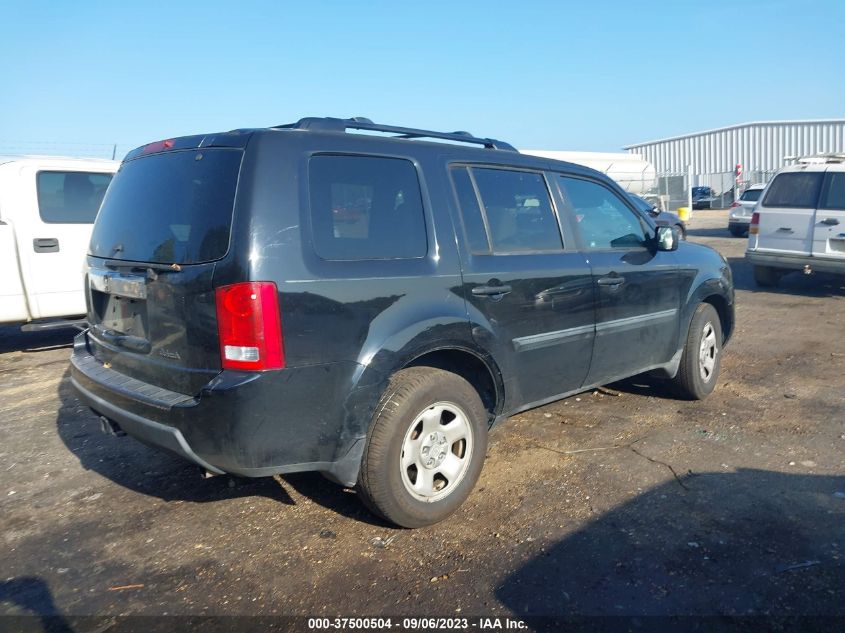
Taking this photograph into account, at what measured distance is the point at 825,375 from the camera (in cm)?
620

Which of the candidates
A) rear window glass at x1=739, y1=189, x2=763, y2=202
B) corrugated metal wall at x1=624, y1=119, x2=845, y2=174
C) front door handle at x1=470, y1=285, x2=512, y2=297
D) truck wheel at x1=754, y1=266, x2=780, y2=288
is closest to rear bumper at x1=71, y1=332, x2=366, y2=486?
front door handle at x1=470, y1=285, x2=512, y2=297

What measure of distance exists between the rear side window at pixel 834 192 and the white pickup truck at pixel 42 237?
9.62m

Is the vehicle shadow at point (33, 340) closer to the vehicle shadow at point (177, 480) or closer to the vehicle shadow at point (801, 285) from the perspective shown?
the vehicle shadow at point (177, 480)

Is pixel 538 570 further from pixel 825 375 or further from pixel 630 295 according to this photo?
pixel 825 375

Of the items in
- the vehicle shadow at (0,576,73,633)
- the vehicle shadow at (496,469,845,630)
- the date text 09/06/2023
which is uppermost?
the vehicle shadow at (0,576,73,633)

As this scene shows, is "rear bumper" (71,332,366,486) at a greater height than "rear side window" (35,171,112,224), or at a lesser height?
lesser

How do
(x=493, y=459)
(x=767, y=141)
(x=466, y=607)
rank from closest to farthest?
(x=466, y=607) < (x=493, y=459) < (x=767, y=141)

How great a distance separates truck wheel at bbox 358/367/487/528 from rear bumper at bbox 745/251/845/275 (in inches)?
323

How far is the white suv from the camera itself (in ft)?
32.2

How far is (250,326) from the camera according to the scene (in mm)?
2881

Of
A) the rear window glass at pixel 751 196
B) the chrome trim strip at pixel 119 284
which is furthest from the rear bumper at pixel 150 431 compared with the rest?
the rear window glass at pixel 751 196

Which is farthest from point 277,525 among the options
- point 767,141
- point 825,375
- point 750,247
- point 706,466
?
point 767,141

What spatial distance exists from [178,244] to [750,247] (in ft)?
33.0

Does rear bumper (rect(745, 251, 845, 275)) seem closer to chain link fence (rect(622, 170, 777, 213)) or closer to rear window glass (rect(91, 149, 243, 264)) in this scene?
rear window glass (rect(91, 149, 243, 264))
